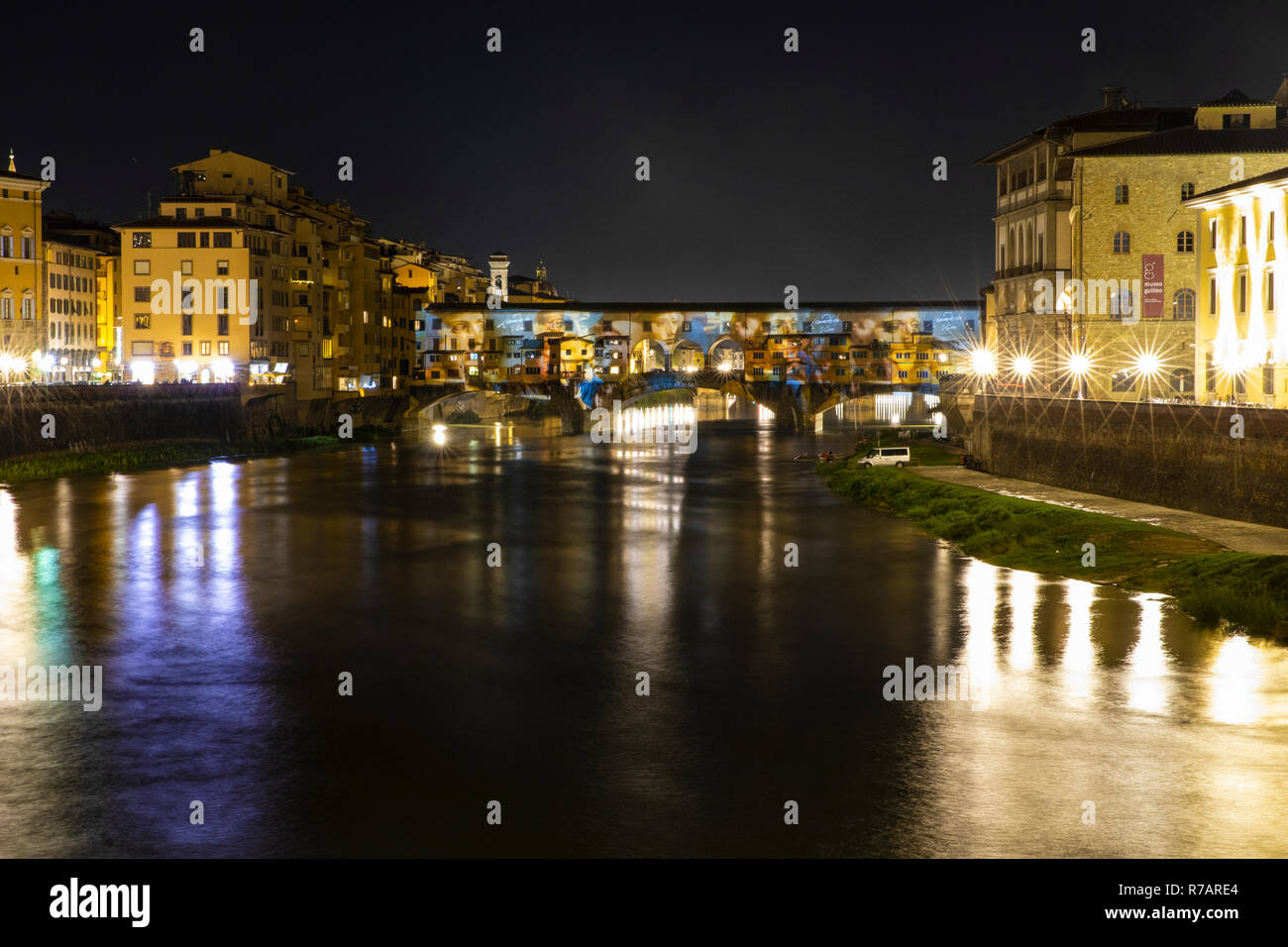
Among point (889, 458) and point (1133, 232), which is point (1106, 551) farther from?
point (1133, 232)

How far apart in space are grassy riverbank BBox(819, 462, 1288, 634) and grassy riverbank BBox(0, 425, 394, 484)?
32.4 metres

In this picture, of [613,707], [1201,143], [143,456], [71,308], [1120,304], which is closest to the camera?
[613,707]

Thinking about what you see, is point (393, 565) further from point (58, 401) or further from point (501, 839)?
point (58, 401)

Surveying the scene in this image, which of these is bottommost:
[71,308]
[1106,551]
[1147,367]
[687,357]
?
[1106,551]

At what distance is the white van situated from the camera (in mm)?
55812

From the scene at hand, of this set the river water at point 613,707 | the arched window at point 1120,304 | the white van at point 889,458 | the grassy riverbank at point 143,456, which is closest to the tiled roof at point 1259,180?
the arched window at point 1120,304

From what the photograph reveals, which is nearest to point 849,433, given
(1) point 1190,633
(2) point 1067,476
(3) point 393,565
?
(2) point 1067,476

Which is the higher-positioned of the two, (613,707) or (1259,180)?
(1259,180)

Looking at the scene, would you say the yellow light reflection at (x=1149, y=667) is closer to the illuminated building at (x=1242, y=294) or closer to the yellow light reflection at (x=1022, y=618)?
the yellow light reflection at (x=1022, y=618)

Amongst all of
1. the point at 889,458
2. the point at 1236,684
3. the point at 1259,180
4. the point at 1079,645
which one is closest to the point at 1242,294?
the point at 1259,180

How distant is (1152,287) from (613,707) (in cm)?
4450

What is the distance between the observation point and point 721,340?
351ft

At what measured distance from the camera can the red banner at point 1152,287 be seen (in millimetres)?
55781
